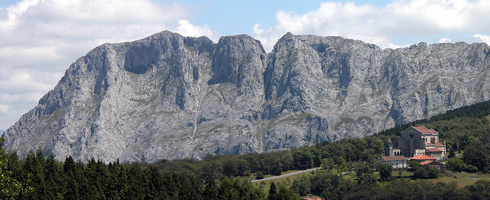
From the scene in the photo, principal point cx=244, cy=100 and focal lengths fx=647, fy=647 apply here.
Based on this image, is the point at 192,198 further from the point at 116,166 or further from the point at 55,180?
the point at 55,180

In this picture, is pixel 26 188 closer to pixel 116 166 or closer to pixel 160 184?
pixel 160 184

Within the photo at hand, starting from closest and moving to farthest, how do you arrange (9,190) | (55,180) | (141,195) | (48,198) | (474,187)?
(9,190)
(48,198)
(55,180)
(141,195)
(474,187)

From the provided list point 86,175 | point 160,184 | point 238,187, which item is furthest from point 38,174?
point 238,187

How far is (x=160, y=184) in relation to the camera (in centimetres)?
14212

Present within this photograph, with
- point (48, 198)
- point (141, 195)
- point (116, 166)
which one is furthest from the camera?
point (116, 166)

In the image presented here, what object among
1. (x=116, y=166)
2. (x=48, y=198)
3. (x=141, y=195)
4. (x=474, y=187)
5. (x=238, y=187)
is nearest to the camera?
(x=48, y=198)

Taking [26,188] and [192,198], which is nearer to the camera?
[26,188]

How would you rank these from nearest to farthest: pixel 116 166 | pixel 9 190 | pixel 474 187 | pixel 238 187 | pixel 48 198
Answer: pixel 9 190, pixel 48 198, pixel 116 166, pixel 238 187, pixel 474 187

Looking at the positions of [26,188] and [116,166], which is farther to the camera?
[116,166]

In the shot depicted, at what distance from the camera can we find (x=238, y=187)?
530ft

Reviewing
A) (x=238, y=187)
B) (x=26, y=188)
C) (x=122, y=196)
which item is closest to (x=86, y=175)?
(x=122, y=196)

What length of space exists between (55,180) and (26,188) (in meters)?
64.3

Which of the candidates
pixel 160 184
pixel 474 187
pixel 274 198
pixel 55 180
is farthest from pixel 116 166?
pixel 474 187

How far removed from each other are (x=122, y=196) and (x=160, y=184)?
1143cm
